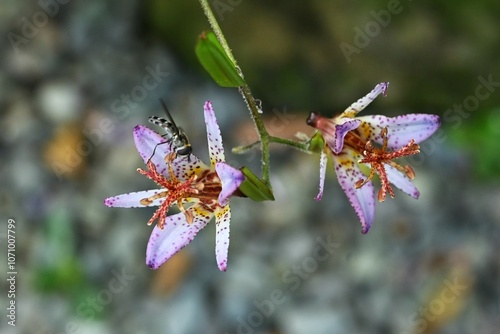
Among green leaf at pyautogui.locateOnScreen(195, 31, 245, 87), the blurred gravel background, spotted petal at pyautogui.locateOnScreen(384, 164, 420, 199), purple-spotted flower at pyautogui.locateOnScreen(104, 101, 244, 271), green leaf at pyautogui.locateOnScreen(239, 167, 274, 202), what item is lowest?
the blurred gravel background

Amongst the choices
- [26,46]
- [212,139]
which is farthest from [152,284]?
[212,139]

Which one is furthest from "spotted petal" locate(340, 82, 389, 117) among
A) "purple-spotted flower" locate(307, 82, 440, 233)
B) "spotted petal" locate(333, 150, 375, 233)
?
"spotted petal" locate(333, 150, 375, 233)

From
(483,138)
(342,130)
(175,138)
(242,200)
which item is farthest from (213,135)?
(483,138)

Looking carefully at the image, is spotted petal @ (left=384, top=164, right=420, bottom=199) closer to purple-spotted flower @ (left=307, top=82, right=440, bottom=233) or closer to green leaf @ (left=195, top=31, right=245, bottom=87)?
purple-spotted flower @ (left=307, top=82, right=440, bottom=233)

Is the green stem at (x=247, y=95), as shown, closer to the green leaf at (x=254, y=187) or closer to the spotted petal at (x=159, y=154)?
the green leaf at (x=254, y=187)

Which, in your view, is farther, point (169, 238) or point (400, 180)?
point (400, 180)

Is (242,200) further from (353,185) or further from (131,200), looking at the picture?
(131,200)
